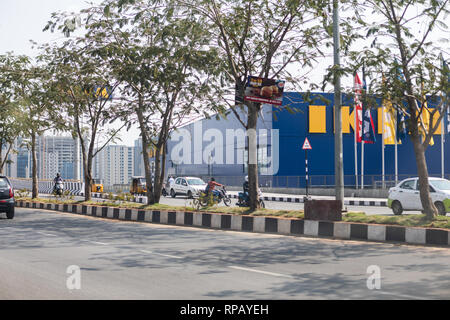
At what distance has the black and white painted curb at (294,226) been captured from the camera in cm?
1173

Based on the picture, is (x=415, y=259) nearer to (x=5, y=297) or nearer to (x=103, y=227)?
(x=5, y=297)

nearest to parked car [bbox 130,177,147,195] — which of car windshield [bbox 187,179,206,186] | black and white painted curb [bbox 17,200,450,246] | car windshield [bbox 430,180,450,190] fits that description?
car windshield [bbox 187,179,206,186]

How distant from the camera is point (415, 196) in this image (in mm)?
18750

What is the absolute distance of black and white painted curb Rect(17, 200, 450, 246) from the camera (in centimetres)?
1173

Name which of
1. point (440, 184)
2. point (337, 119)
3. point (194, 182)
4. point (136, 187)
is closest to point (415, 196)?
point (440, 184)

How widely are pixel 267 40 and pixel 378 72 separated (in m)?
4.80

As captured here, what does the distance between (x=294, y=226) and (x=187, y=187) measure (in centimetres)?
2316

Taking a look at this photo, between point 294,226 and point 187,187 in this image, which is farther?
point 187,187

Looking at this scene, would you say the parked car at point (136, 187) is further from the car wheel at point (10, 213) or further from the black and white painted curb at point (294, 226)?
the car wheel at point (10, 213)

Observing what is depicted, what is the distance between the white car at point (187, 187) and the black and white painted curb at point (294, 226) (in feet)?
50.9

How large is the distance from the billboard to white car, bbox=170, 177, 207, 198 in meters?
20.2

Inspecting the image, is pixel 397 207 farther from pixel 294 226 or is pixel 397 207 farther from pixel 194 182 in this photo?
pixel 194 182

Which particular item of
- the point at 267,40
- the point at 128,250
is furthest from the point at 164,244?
the point at 267,40

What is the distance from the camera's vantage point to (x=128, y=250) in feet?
34.4
